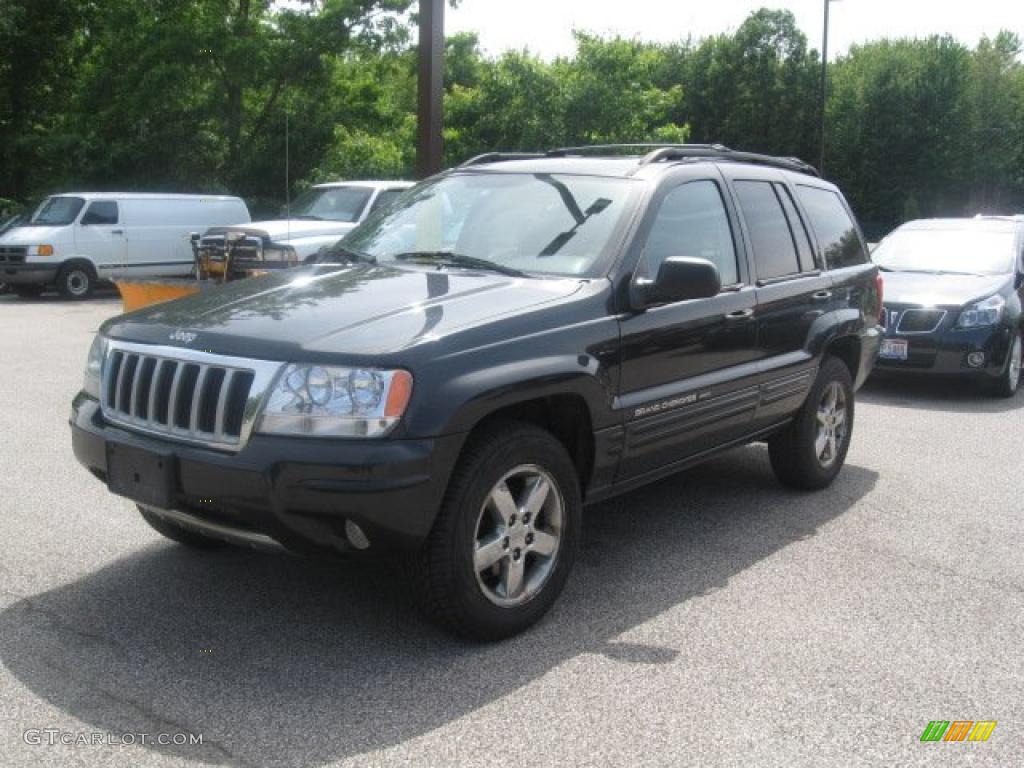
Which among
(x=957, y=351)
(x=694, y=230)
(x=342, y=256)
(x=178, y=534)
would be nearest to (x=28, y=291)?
(x=957, y=351)

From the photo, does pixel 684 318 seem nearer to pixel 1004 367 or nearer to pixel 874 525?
pixel 874 525

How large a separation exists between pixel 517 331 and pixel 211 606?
163cm

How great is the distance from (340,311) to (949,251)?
28.8 ft

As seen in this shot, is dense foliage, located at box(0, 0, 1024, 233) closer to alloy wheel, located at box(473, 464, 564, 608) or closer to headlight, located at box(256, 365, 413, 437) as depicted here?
alloy wheel, located at box(473, 464, 564, 608)

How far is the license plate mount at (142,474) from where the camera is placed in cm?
379

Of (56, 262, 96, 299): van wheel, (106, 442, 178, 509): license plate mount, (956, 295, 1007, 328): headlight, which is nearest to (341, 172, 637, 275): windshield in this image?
(106, 442, 178, 509): license plate mount

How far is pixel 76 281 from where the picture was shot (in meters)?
19.4

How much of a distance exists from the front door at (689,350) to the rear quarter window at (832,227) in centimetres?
106

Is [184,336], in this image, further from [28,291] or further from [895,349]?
[28,291]

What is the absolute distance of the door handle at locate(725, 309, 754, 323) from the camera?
5.20 metres

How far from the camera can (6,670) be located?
3729 mm

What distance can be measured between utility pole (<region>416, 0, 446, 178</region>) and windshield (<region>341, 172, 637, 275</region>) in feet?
16.2

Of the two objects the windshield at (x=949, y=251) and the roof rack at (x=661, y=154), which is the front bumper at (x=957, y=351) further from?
the roof rack at (x=661, y=154)

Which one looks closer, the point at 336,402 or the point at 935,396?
the point at 336,402
